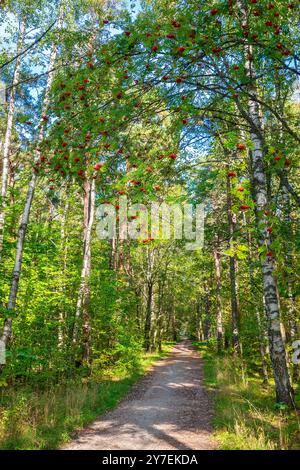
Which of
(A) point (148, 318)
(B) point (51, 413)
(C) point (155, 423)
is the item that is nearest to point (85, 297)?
(B) point (51, 413)

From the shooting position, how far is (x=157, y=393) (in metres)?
11.6

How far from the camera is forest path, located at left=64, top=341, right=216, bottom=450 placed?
21.1 feet

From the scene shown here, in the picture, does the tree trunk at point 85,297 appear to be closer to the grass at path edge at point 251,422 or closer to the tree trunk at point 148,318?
the grass at path edge at point 251,422

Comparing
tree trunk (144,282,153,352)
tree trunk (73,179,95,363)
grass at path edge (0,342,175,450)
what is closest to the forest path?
grass at path edge (0,342,175,450)

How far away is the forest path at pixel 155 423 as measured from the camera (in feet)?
21.1

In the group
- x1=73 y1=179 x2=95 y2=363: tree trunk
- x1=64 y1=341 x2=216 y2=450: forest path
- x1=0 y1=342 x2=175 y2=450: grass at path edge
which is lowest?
x1=64 y1=341 x2=216 y2=450: forest path

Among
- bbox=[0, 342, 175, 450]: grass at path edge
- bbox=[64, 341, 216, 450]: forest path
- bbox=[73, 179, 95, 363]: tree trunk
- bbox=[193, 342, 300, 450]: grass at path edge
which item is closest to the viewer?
bbox=[193, 342, 300, 450]: grass at path edge

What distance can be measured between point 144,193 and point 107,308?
35.5ft

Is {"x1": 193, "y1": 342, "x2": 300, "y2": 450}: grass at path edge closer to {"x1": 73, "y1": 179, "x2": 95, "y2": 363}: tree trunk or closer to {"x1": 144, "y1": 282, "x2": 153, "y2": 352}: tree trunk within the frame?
{"x1": 73, "y1": 179, "x2": 95, "y2": 363}: tree trunk

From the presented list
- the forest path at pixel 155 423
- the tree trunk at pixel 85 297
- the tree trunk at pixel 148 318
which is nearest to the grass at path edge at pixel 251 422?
the forest path at pixel 155 423

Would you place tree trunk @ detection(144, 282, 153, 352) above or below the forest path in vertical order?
above

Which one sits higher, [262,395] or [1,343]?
[1,343]

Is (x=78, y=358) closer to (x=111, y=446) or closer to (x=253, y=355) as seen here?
(x=111, y=446)
